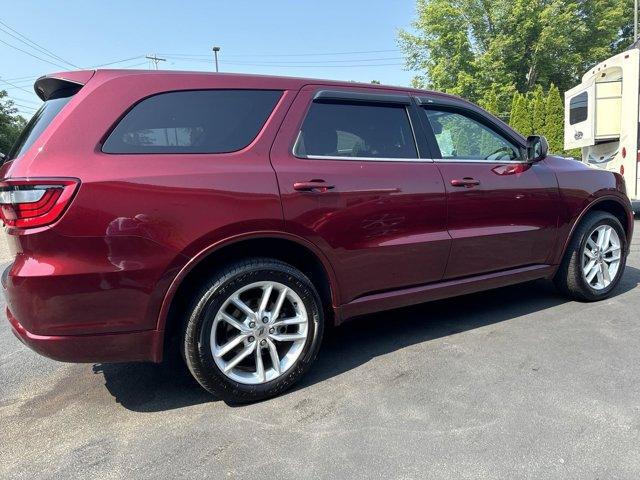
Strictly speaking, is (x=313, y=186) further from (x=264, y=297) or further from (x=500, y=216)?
(x=500, y=216)

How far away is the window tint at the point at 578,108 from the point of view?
9.49 meters

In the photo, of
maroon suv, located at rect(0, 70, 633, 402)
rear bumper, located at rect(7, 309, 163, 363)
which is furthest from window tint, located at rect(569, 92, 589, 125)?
rear bumper, located at rect(7, 309, 163, 363)

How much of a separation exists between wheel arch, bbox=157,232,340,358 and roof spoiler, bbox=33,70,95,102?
1.10 m

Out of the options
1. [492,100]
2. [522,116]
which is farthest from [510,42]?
[522,116]

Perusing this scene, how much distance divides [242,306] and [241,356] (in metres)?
0.29

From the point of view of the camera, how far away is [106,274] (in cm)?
233

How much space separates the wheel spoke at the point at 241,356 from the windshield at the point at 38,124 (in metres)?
1.53

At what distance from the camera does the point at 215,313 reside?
2.57 metres

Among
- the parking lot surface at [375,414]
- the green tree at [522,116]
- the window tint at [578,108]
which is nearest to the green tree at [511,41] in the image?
the green tree at [522,116]

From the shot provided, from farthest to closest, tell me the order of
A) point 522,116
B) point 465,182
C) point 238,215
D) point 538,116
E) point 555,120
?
point 522,116 < point 538,116 < point 555,120 < point 465,182 < point 238,215

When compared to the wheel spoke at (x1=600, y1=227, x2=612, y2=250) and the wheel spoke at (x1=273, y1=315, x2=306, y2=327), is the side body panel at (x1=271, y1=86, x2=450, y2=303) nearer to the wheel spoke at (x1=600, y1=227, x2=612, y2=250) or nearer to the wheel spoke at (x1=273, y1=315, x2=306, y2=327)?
the wheel spoke at (x1=273, y1=315, x2=306, y2=327)

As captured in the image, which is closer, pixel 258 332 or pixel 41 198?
pixel 41 198

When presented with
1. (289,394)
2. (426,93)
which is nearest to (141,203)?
(289,394)

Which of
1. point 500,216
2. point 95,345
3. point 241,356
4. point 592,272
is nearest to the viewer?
point 95,345
